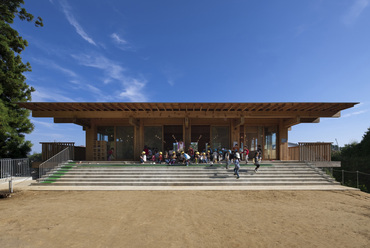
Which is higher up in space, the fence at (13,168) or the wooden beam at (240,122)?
the wooden beam at (240,122)

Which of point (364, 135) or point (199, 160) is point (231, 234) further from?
point (364, 135)

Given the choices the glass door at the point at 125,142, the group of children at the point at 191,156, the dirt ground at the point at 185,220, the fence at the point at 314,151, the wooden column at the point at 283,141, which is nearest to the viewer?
the dirt ground at the point at 185,220

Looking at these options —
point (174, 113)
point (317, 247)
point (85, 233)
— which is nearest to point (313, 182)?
point (317, 247)

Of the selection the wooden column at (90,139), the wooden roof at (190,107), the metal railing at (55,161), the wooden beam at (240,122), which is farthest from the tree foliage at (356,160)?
the metal railing at (55,161)

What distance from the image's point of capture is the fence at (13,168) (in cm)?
1275

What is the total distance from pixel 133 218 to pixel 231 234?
2732 mm

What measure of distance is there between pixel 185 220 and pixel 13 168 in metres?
15.0

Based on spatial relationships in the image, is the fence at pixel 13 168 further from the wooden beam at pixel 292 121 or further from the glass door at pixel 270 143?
the wooden beam at pixel 292 121

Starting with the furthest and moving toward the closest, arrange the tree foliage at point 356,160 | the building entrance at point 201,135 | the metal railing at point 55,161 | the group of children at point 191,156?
the tree foliage at point 356,160 < the building entrance at point 201,135 < the group of children at point 191,156 < the metal railing at point 55,161

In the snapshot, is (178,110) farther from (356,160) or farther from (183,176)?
(356,160)

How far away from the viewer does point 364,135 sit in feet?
90.0

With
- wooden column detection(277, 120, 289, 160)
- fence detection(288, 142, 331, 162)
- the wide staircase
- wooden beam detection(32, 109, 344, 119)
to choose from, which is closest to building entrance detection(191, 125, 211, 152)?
wooden beam detection(32, 109, 344, 119)

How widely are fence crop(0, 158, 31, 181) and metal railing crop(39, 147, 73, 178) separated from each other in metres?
3.10

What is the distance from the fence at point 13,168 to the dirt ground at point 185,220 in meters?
6.77
